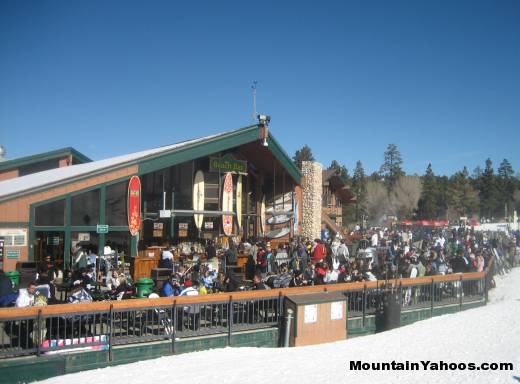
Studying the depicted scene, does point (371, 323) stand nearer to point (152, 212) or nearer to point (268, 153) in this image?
point (152, 212)

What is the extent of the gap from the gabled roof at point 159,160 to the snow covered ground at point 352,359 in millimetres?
7612

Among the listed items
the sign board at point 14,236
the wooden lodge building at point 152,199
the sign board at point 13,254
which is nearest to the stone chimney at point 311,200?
the wooden lodge building at point 152,199

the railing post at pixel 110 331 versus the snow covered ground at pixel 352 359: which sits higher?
the railing post at pixel 110 331

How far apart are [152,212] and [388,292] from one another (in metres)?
10.7

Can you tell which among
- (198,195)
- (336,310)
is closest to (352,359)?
(336,310)

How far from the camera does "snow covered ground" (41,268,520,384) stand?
808 centimetres

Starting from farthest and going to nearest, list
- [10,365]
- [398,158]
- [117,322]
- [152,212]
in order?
1. [398,158]
2. [152,212]
3. [117,322]
4. [10,365]

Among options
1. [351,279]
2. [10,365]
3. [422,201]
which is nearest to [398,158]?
[422,201]

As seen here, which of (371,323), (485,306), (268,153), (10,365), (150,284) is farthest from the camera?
(268,153)

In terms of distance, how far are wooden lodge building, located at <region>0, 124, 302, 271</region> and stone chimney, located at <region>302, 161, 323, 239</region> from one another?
431 cm

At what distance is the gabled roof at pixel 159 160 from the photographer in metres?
14.6

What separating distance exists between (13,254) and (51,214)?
5.26 ft

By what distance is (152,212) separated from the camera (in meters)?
19.9

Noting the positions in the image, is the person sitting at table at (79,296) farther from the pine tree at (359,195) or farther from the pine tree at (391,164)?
the pine tree at (391,164)
